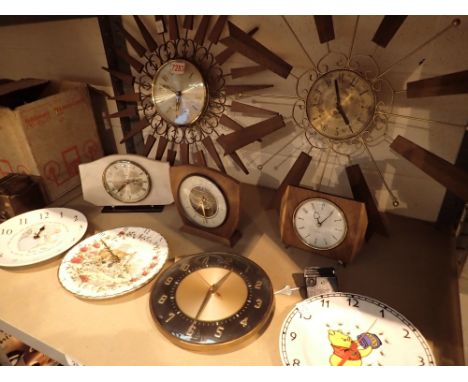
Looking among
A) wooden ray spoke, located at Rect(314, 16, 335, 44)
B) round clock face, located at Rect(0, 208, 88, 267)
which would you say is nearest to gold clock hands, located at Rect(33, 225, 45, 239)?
round clock face, located at Rect(0, 208, 88, 267)

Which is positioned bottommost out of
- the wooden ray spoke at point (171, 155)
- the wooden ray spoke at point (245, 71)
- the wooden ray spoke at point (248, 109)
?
the wooden ray spoke at point (171, 155)

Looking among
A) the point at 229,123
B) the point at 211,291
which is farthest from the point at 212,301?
the point at 229,123

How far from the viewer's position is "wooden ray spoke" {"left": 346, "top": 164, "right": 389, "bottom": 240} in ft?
3.53

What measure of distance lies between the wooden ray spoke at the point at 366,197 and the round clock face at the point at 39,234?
88cm

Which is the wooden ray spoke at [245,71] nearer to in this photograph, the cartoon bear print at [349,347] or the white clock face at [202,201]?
the white clock face at [202,201]

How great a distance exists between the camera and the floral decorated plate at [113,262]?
0.96m

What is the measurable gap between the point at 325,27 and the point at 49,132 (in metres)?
1.02

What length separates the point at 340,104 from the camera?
98 centimetres

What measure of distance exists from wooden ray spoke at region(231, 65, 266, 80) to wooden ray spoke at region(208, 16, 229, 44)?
11cm

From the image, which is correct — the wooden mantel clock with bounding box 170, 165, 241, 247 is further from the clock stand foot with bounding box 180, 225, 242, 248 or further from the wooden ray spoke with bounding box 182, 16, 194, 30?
the wooden ray spoke with bounding box 182, 16, 194, 30

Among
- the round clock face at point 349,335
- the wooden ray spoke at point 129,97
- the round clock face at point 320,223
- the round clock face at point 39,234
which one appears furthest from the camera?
the wooden ray spoke at point 129,97

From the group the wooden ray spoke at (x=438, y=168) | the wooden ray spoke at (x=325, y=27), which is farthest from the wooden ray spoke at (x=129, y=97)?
the wooden ray spoke at (x=438, y=168)

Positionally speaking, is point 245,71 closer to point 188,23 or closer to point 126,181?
point 188,23

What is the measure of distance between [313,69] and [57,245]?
961 mm
